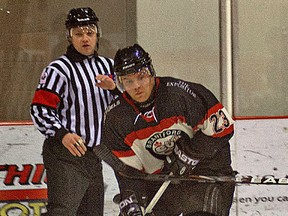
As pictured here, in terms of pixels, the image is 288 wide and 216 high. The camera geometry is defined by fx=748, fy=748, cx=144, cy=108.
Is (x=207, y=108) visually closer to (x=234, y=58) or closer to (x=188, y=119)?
(x=188, y=119)

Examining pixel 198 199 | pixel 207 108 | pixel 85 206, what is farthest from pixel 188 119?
pixel 85 206

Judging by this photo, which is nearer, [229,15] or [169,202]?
[169,202]

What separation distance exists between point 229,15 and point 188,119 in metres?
1.31

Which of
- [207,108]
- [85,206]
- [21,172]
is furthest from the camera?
[21,172]

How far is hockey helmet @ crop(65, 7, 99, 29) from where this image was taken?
4059 millimetres

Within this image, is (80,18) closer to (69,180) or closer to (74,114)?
(74,114)

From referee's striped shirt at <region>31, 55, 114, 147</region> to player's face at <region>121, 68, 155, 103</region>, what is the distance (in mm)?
582

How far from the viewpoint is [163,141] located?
11.6 feet

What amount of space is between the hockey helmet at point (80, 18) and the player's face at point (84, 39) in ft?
0.10

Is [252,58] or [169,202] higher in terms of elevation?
[252,58]

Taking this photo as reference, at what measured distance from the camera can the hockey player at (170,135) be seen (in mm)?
3453

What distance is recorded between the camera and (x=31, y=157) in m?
4.38

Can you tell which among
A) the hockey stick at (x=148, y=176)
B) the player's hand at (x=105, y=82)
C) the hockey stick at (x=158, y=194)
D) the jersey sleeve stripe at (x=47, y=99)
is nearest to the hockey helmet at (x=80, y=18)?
the player's hand at (x=105, y=82)

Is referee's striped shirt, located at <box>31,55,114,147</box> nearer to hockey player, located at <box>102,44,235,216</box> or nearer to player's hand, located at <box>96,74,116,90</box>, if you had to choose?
player's hand, located at <box>96,74,116,90</box>
